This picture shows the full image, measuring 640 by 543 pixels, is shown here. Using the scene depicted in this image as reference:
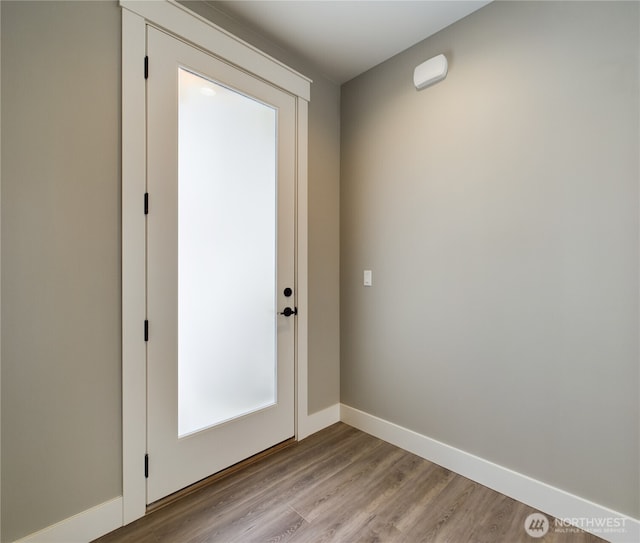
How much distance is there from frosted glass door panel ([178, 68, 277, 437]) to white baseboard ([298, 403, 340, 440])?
1.26 ft

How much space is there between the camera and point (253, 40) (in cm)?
210

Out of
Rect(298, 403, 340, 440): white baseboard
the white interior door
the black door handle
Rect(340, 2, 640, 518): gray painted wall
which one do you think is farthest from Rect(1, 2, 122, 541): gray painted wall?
Rect(340, 2, 640, 518): gray painted wall

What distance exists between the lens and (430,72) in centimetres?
207

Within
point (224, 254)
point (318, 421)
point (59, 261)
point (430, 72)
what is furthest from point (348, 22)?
point (318, 421)

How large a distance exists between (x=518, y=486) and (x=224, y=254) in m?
2.15

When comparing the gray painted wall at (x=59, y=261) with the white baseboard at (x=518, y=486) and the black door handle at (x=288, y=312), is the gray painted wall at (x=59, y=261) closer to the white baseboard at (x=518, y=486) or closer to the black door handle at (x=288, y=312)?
the black door handle at (x=288, y=312)

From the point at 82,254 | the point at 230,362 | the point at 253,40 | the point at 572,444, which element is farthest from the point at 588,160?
the point at 82,254

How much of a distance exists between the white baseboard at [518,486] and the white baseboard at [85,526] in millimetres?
1697

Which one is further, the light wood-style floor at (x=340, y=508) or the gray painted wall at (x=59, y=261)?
the light wood-style floor at (x=340, y=508)

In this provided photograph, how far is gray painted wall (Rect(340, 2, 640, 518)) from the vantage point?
4.90 feet

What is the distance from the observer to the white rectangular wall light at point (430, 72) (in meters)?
2.01

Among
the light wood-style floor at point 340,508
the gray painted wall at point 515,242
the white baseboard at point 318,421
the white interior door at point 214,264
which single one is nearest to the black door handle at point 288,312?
the white interior door at point 214,264

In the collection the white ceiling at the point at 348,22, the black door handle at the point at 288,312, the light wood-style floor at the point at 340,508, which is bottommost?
the light wood-style floor at the point at 340,508

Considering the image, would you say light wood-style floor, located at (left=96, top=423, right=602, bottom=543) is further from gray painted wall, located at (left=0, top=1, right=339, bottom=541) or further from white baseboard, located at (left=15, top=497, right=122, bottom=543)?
gray painted wall, located at (left=0, top=1, right=339, bottom=541)
